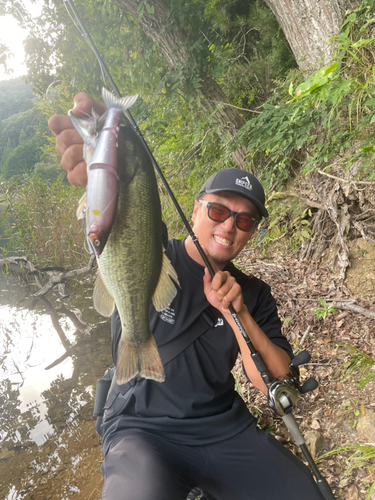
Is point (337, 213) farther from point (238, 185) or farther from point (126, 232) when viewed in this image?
point (126, 232)

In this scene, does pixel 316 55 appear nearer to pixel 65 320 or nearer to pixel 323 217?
pixel 323 217

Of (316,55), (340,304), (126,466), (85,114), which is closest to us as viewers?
(85,114)

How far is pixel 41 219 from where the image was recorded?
2.09 metres

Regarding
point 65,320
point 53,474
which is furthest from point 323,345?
point 65,320

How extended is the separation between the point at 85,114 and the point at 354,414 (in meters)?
2.82

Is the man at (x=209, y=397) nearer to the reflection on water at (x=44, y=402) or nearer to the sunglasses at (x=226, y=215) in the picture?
the sunglasses at (x=226, y=215)

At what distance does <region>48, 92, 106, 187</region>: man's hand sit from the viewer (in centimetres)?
93

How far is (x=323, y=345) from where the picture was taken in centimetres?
327

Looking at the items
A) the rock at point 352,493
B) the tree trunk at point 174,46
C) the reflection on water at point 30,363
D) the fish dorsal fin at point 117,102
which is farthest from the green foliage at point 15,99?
the reflection on water at point 30,363

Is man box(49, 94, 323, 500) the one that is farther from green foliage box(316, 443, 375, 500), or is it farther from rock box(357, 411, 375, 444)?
rock box(357, 411, 375, 444)

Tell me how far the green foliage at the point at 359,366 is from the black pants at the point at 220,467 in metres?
1.13

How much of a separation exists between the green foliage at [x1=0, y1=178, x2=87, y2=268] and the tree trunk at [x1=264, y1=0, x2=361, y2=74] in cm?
322

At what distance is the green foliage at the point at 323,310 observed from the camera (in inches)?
135

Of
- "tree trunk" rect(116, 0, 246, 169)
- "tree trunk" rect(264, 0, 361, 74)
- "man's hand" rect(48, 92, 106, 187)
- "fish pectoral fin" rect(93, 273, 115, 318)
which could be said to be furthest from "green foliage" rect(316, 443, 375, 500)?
"tree trunk" rect(116, 0, 246, 169)
